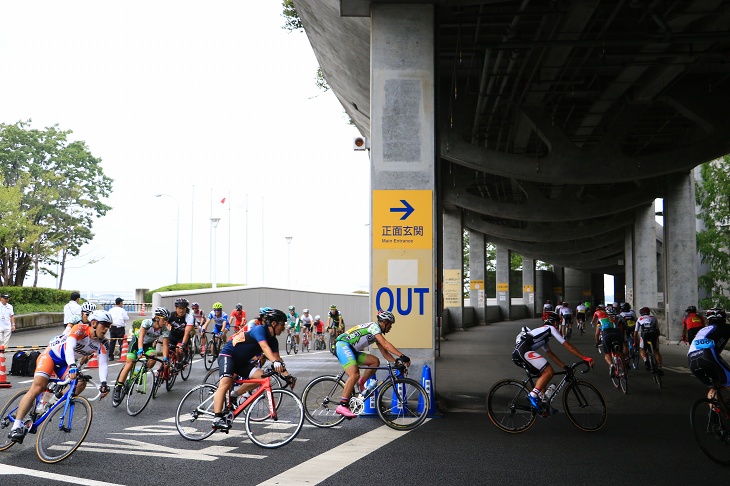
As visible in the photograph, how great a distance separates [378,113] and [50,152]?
170 feet

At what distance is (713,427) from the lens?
931 cm

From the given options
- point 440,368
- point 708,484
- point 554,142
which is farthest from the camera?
point 554,142

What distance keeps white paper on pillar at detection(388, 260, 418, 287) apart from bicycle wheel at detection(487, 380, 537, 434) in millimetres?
3035

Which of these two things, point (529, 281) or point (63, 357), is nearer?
point (63, 357)

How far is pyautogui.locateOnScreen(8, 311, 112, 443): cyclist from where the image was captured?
30.6 feet

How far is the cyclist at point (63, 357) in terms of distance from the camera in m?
9.33

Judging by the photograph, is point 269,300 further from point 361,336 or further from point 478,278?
point 361,336

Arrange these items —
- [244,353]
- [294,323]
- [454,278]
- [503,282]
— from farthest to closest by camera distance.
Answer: [503,282], [454,278], [294,323], [244,353]

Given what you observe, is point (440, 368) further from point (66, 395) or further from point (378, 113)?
point (66, 395)

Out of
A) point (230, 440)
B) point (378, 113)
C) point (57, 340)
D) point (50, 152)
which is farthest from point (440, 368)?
point (50, 152)

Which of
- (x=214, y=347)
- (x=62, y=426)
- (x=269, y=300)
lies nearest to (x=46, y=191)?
(x=269, y=300)

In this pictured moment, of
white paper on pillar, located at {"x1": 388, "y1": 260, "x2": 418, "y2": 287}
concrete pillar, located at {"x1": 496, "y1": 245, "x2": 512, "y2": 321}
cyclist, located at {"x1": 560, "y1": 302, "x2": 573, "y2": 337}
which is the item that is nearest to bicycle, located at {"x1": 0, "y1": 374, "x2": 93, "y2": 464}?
white paper on pillar, located at {"x1": 388, "y1": 260, "x2": 418, "y2": 287}

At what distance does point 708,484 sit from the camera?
8.02m

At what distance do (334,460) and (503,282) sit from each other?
216ft
